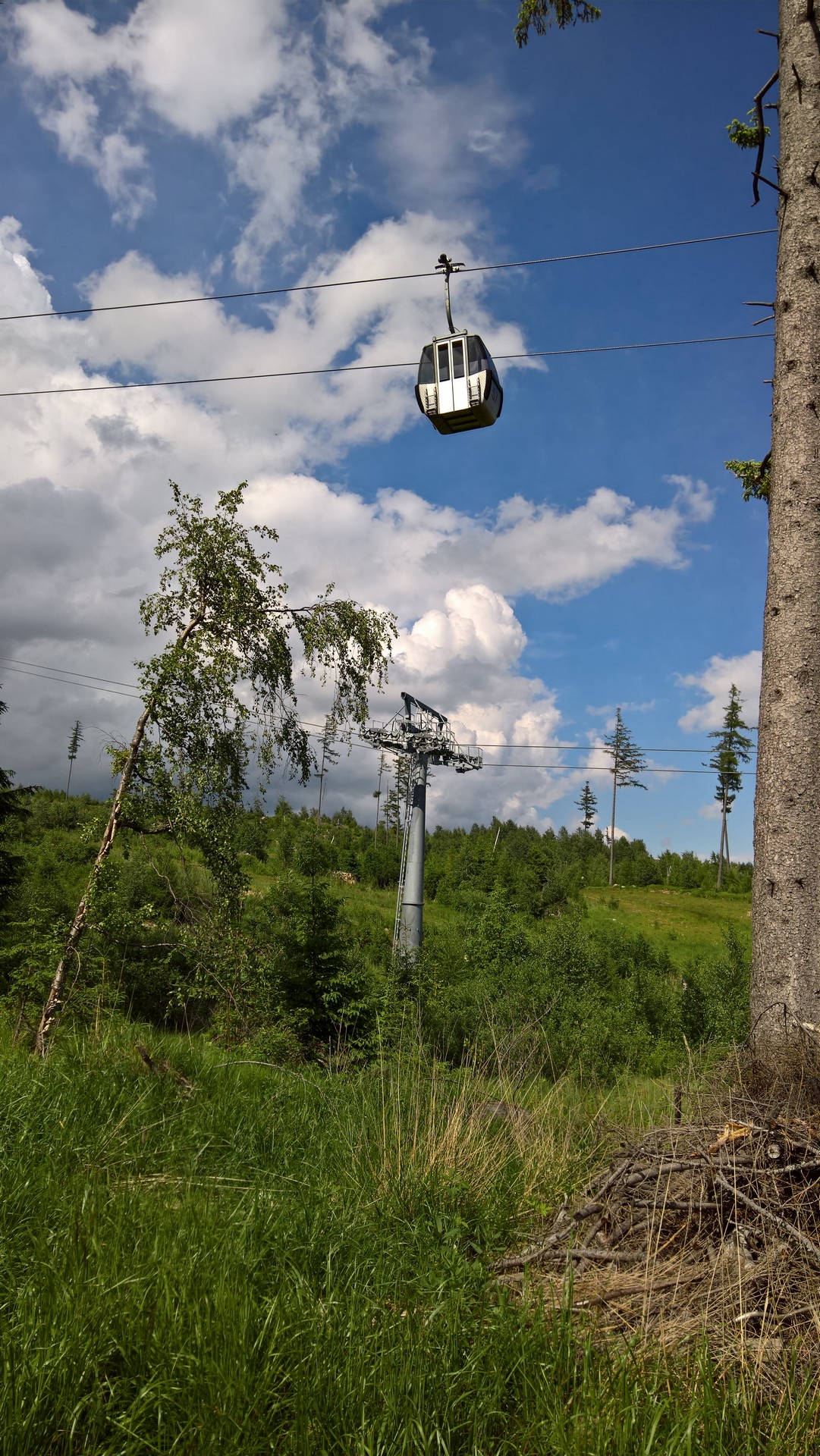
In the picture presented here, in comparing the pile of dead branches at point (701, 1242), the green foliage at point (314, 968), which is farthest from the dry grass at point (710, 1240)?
the green foliage at point (314, 968)

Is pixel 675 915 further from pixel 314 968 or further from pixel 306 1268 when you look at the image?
pixel 306 1268

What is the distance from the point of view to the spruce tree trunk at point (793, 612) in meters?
4.70

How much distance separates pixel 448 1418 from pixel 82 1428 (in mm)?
1038

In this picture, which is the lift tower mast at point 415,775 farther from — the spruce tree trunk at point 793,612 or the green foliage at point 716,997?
the spruce tree trunk at point 793,612

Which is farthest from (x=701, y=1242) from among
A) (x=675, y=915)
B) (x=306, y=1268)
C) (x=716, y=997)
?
(x=675, y=915)

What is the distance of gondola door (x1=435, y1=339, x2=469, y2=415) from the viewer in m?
7.82

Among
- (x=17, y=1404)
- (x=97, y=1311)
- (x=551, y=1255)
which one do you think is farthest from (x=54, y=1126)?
(x=551, y=1255)

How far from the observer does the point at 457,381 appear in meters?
7.83

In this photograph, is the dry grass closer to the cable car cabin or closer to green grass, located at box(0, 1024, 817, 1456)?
green grass, located at box(0, 1024, 817, 1456)

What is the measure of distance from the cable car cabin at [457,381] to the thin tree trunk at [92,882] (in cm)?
443

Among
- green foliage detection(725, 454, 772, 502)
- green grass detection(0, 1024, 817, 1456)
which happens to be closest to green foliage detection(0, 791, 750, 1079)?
green grass detection(0, 1024, 817, 1456)

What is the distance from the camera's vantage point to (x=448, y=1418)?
2.37 metres

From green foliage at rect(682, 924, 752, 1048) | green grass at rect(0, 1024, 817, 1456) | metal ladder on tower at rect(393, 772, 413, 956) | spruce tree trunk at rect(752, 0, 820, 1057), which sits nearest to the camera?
green grass at rect(0, 1024, 817, 1456)

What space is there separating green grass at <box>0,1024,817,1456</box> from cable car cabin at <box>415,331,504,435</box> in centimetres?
629
